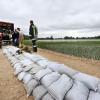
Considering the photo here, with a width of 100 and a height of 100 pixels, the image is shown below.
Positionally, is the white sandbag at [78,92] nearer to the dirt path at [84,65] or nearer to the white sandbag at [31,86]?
the white sandbag at [31,86]

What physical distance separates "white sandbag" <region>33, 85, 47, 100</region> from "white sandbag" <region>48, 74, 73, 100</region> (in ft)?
0.82

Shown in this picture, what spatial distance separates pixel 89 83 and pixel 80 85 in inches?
6.3

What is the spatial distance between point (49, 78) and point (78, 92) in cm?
92

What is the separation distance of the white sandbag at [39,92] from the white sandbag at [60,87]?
0.25m

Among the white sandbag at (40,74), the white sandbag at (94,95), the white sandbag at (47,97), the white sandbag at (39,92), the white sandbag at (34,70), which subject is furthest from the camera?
the white sandbag at (34,70)

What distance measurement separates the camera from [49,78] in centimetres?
458

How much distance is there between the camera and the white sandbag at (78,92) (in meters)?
3.66

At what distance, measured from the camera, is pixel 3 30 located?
72.0 ft

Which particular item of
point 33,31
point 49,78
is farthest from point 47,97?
point 33,31

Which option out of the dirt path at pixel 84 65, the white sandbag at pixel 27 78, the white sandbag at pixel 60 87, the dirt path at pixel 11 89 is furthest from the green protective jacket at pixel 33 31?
the white sandbag at pixel 60 87

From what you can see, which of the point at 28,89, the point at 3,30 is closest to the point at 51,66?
the point at 28,89

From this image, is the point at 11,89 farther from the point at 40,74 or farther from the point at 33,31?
the point at 33,31

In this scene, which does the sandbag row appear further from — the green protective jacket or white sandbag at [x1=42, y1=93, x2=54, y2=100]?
the green protective jacket

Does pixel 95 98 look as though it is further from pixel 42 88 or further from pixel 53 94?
pixel 42 88
